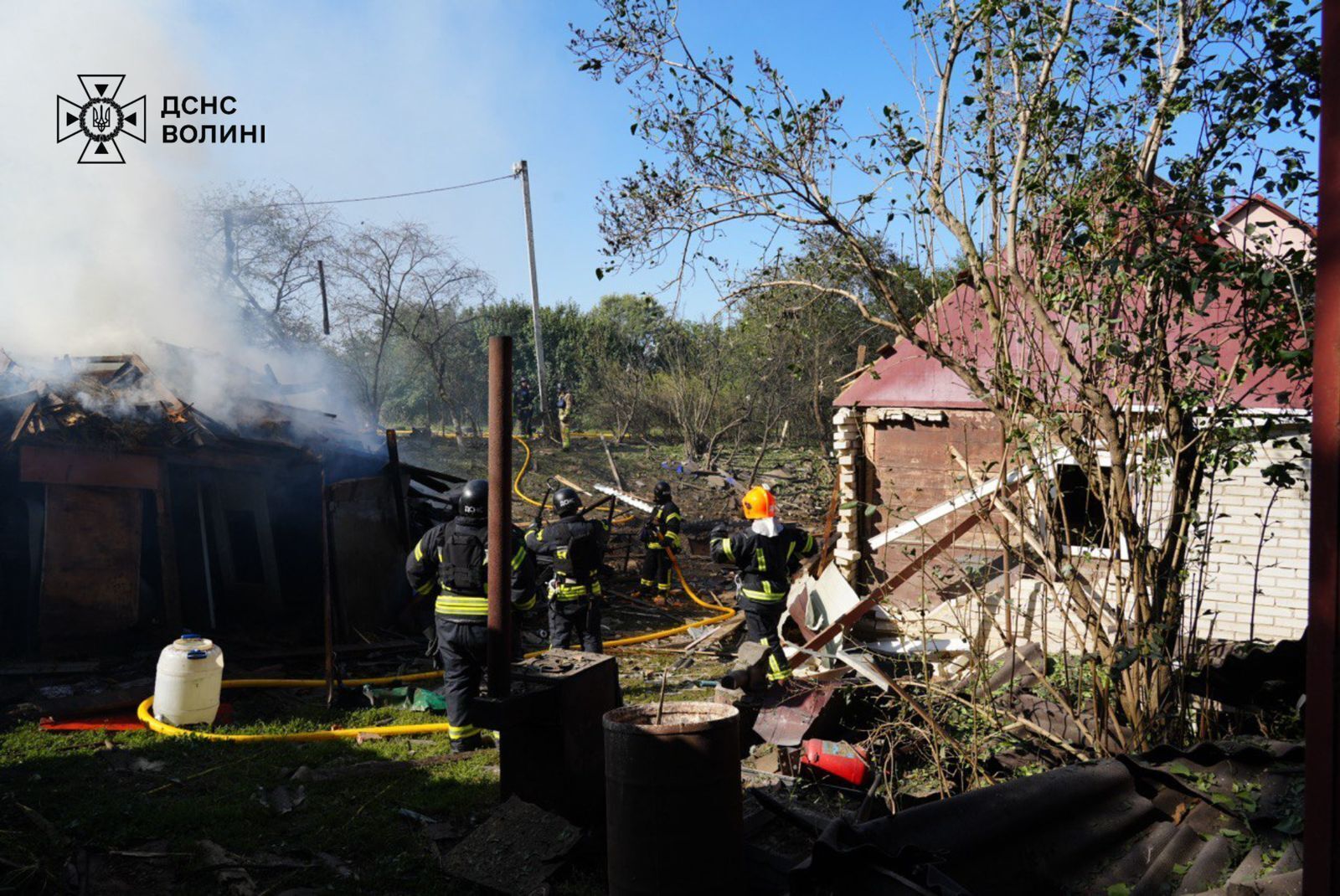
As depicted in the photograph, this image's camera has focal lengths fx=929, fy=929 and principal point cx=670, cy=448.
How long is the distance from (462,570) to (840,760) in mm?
2821

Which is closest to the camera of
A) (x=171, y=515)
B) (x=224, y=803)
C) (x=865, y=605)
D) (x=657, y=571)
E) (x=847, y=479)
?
(x=224, y=803)

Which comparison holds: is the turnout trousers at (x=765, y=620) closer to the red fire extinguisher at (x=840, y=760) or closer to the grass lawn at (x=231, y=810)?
the grass lawn at (x=231, y=810)

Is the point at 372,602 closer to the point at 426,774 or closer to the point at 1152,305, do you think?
the point at 426,774

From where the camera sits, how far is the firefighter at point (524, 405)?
22.1 m

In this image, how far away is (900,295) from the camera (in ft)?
20.4

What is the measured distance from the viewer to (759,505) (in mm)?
8234

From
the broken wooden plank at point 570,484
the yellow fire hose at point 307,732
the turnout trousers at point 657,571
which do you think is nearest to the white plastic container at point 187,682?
the yellow fire hose at point 307,732

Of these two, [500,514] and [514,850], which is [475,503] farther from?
[514,850]

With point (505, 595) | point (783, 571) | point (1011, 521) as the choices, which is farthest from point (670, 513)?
point (1011, 521)

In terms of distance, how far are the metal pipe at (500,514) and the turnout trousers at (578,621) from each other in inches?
118

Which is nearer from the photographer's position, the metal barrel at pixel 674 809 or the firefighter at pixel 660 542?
the metal barrel at pixel 674 809

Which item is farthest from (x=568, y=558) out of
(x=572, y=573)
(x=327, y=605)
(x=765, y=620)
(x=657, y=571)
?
(x=657, y=571)

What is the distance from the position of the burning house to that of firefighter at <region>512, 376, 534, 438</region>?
1106 centimetres

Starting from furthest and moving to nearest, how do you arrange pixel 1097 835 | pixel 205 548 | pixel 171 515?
pixel 205 548, pixel 171 515, pixel 1097 835
